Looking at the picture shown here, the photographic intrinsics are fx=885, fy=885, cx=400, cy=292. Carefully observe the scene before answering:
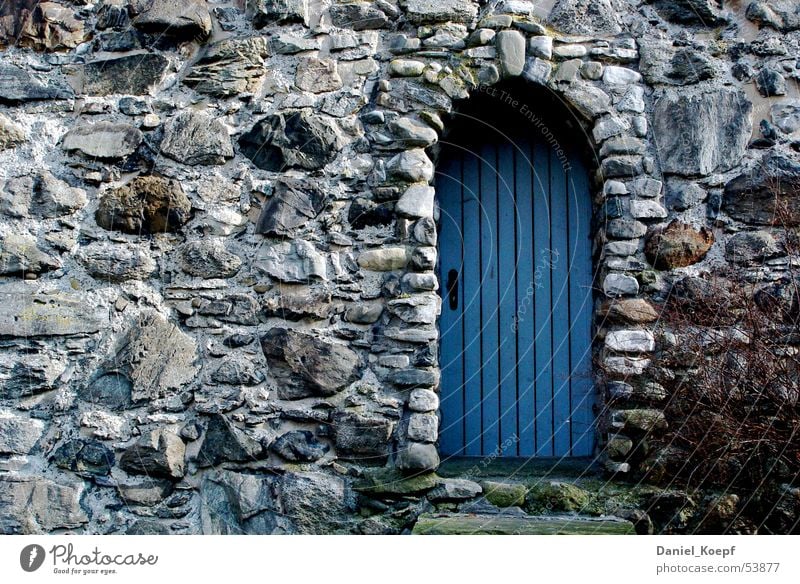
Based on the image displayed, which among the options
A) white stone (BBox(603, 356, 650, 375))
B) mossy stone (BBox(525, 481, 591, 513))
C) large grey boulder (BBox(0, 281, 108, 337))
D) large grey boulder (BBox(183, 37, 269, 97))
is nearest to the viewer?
mossy stone (BBox(525, 481, 591, 513))

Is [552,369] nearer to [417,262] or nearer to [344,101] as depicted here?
[417,262]

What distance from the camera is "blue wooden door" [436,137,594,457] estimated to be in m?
4.19

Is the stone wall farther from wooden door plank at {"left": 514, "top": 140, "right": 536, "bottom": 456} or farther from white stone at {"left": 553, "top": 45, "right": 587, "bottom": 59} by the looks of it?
wooden door plank at {"left": 514, "top": 140, "right": 536, "bottom": 456}

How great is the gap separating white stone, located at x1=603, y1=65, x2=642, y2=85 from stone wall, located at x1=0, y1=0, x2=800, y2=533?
0.04ft

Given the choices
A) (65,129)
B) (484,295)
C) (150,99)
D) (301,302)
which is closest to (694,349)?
(484,295)

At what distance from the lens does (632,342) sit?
3.85 m

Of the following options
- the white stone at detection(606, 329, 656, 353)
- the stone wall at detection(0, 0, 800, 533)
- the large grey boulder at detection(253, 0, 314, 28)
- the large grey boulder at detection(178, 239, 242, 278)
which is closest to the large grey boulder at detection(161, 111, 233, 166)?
the stone wall at detection(0, 0, 800, 533)

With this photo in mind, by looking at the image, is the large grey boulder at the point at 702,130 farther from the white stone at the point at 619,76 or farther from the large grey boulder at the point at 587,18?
the large grey boulder at the point at 587,18

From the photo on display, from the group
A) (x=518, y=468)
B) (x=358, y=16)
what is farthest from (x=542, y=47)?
(x=518, y=468)

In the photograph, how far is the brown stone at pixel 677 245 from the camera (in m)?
3.88

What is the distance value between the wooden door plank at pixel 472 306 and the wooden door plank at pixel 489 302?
0.02 metres

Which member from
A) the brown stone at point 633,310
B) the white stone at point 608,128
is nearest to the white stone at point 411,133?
the white stone at point 608,128

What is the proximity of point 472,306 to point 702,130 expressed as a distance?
132 cm

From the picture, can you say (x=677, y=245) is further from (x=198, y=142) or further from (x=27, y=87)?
(x=27, y=87)
